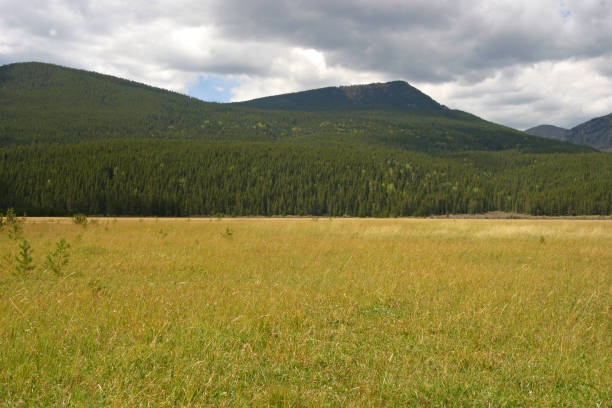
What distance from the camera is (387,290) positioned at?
28.2 feet

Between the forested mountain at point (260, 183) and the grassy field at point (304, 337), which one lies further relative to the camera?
the forested mountain at point (260, 183)

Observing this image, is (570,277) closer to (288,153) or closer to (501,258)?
(501,258)

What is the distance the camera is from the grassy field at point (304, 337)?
4203 millimetres

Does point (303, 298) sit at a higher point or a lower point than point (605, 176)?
lower

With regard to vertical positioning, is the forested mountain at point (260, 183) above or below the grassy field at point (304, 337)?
above

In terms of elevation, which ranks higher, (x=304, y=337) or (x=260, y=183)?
(x=260, y=183)

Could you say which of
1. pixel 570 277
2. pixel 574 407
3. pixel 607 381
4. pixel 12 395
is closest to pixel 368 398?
pixel 574 407

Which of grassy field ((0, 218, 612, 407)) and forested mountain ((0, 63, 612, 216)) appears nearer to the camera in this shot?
grassy field ((0, 218, 612, 407))

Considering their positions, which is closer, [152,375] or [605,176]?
[152,375]

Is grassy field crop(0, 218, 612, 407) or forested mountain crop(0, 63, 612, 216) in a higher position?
forested mountain crop(0, 63, 612, 216)

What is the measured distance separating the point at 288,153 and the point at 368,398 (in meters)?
164

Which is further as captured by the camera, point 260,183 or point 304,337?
point 260,183

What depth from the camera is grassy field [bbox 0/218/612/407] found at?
4.20 m

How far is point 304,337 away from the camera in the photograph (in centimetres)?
563
